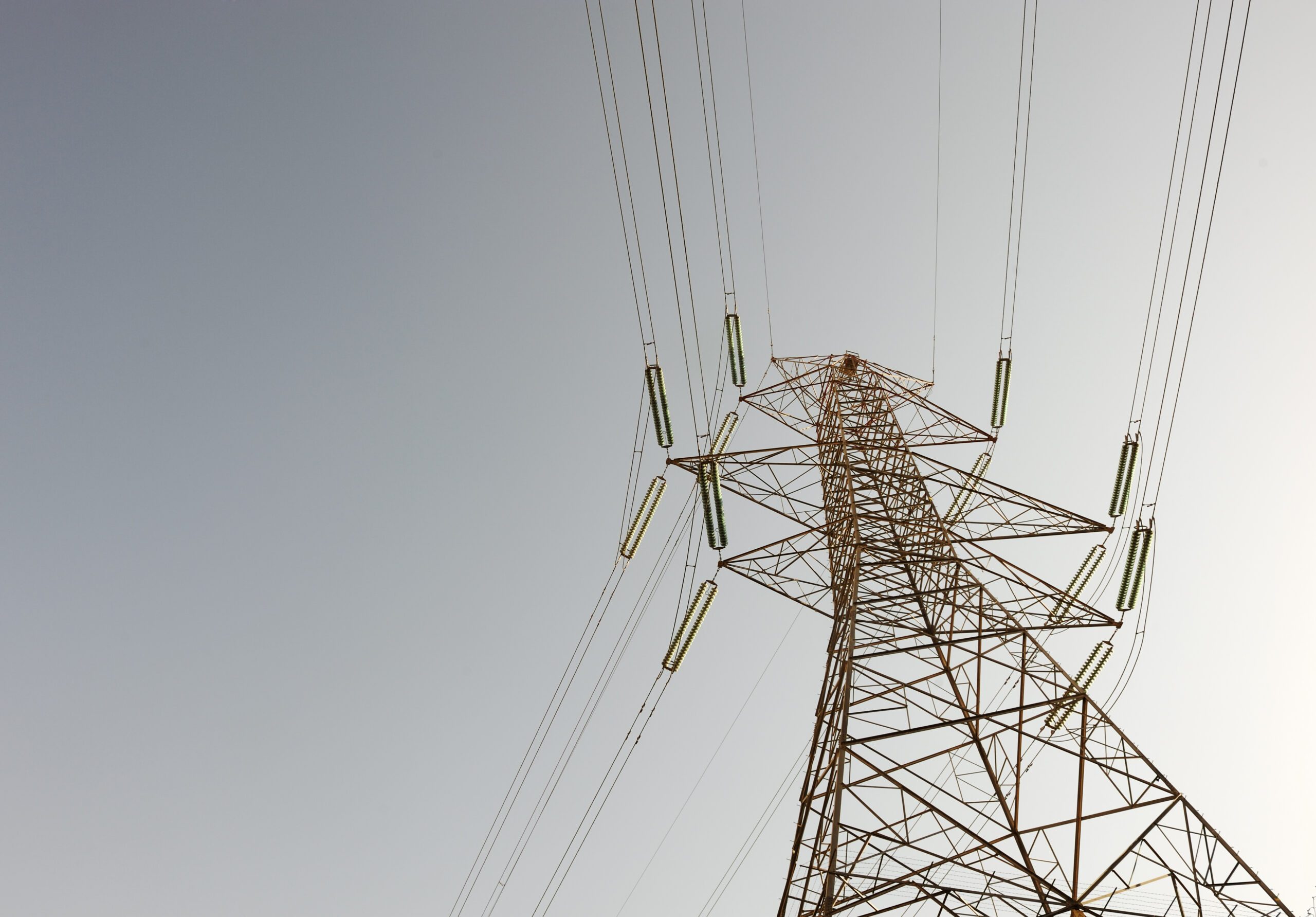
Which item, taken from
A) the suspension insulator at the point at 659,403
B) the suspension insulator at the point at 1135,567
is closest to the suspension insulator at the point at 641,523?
the suspension insulator at the point at 659,403

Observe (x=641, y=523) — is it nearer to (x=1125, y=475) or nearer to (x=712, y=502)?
(x=712, y=502)

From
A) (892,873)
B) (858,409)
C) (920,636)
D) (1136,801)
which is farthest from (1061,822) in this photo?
(858,409)

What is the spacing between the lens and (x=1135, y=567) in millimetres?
11055

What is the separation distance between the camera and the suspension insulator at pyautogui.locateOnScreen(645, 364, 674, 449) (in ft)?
39.8

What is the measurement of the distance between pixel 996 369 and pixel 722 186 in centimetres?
669

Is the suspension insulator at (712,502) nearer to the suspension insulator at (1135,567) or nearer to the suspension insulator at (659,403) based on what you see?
the suspension insulator at (659,403)

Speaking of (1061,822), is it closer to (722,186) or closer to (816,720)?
(816,720)

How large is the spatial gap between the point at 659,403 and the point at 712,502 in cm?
179

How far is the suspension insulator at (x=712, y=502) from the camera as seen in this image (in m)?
11.6

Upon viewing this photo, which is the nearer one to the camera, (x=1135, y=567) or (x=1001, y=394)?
(x=1135, y=567)

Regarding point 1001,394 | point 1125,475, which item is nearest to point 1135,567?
point 1125,475

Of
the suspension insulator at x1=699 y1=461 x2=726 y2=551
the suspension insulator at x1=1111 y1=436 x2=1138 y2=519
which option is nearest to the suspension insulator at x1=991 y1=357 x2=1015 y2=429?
the suspension insulator at x1=1111 y1=436 x2=1138 y2=519

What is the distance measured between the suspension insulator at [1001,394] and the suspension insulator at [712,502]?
6.70 m

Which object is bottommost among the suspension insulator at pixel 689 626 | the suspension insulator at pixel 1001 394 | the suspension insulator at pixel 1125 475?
the suspension insulator at pixel 689 626
